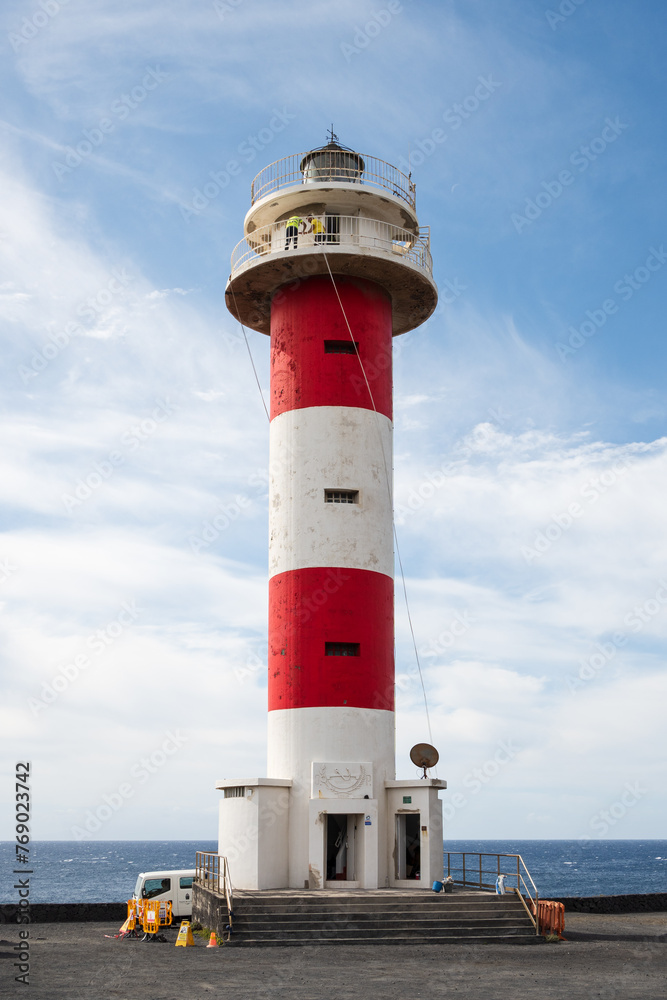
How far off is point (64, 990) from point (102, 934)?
9.68 meters

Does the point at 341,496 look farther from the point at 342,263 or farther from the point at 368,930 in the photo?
the point at 368,930

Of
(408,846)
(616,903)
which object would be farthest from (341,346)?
(616,903)

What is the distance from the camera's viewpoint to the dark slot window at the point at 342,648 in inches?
959

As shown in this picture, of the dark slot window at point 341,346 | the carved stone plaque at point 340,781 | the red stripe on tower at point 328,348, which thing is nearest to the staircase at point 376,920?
the carved stone plaque at point 340,781

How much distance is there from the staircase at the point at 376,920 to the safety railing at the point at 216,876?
0.20 m

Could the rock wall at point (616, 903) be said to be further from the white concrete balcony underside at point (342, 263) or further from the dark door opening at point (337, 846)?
the white concrete balcony underside at point (342, 263)

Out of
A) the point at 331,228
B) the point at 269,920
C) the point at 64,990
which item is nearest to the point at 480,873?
the point at 269,920

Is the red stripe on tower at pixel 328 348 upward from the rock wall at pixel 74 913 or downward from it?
upward

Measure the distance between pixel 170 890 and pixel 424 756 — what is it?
334 inches

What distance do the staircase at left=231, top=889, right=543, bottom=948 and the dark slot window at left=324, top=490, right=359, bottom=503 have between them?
943 centimetres

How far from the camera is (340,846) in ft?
78.4

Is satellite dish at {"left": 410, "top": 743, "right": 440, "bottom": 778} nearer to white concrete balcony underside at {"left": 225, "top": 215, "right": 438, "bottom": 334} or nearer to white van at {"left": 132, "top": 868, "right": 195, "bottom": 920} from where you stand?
white van at {"left": 132, "top": 868, "right": 195, "bottom": 920}

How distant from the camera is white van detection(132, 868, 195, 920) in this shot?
27281mm

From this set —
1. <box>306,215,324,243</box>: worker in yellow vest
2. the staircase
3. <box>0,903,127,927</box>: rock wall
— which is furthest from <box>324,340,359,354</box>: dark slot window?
<box>0,903,127,927</box>: rock wall
